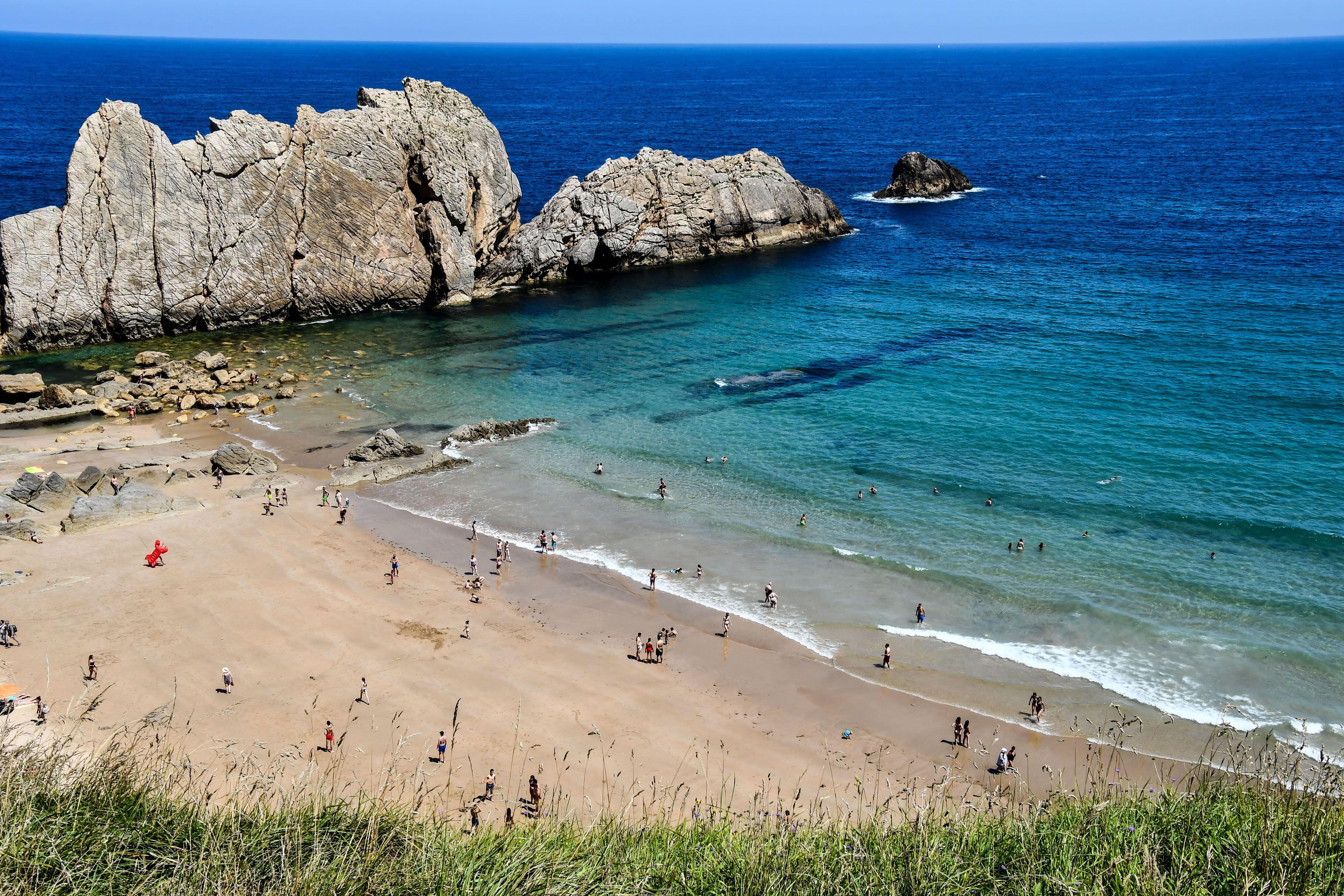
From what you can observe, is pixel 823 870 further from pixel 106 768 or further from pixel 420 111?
pixel 420 111

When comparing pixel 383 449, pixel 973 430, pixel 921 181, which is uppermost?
pixel 921 181

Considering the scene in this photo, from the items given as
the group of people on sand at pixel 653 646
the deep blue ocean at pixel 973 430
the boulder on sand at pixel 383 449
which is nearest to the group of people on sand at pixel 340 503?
the deep blue ocean at pixel 973 430

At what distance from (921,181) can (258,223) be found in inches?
2891

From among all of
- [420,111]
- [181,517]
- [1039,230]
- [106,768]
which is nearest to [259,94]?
[420,111]

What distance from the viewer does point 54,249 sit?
201 ft

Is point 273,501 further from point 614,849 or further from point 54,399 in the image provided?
point 614,849

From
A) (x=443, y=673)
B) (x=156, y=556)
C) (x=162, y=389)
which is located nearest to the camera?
(x=443, y=673)

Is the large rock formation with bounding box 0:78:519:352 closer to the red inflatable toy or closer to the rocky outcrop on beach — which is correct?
the rocky outcrop on beach

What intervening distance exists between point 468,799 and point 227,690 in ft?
31.3

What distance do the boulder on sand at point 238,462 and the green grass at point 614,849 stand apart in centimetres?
2995

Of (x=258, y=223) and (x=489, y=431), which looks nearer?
Answer: (x=489, y=431)

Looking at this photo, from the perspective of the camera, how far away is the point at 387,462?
49031 millimetres

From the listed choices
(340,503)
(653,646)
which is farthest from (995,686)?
(340,503)

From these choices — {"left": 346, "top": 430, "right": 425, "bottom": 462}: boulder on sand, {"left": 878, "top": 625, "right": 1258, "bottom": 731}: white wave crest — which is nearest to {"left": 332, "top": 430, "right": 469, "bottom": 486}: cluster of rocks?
{"left": 346, "top": 430, "right": 425, "bottom": 462}: boulder on sand
